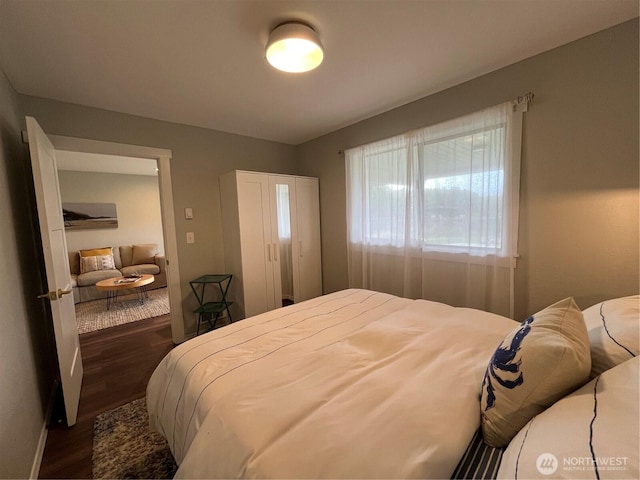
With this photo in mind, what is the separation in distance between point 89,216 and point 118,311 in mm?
2492

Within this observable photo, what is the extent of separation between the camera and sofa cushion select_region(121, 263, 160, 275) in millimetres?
5262

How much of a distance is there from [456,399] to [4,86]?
10.4ft

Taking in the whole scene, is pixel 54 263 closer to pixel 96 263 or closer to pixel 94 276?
pixel 94 276

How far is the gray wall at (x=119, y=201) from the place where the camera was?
Answer: 5.27m

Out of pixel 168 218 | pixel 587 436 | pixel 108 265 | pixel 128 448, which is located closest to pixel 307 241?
pixel 168 218

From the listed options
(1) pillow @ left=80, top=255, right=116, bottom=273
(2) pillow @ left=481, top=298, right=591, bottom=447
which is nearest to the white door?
(2) pillow @ left=481, top=298, right=591, bottom=447

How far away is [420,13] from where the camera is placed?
147 centimetres

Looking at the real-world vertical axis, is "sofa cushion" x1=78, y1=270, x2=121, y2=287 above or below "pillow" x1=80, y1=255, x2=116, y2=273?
below

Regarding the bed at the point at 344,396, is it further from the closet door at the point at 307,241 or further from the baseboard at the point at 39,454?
the closet door at the point at 307,241

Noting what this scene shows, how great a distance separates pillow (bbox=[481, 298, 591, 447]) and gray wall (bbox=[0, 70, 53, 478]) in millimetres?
1929

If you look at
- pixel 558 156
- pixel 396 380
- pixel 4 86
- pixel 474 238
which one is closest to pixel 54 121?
pixel 4 86

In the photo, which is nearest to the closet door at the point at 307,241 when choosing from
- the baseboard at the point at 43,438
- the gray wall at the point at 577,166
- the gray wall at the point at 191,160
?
the gray wall at the point at 191,160

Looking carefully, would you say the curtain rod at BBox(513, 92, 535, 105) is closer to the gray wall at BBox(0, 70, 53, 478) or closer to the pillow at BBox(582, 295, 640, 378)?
the pillow at BBox(582, 295, 640, 378)

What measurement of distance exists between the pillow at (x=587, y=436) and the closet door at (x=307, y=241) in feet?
9.68
